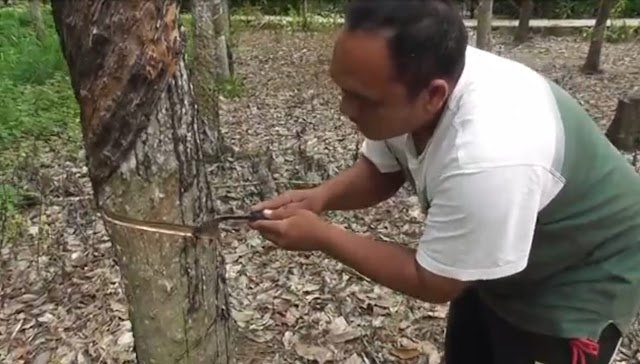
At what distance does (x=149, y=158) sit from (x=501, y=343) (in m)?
0.86

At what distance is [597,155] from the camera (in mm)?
1431

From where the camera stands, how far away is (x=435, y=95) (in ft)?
4.09

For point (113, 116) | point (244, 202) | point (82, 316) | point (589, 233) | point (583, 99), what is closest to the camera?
point (113, 116)

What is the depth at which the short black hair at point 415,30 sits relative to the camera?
1154mm

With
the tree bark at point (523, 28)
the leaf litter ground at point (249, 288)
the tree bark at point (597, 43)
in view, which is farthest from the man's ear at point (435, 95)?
the tree bark at point (523, 28)

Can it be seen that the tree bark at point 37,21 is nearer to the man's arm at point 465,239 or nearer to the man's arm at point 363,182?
the man's arm at point 363,182

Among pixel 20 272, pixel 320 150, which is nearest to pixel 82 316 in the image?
pixel 20 272

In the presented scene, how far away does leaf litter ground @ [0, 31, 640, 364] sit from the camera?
8.43 feet

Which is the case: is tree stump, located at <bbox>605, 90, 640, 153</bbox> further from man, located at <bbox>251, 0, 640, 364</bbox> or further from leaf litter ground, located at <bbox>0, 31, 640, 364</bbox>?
man, located at <bbox>251, 0, 640, 364</bbox>

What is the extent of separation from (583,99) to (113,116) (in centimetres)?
658

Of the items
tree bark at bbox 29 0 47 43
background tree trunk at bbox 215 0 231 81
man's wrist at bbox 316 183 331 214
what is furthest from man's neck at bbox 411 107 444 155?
tree bark at bbox 29 0 47 43

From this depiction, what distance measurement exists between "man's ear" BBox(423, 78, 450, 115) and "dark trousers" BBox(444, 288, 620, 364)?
588 millimetres

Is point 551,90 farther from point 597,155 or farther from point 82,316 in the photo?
point 82,316

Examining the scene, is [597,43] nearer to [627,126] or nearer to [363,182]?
[627,126]
